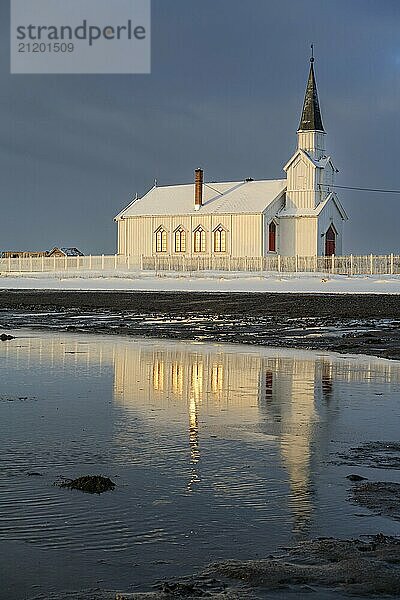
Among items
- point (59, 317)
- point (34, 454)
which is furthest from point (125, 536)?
point (59, 317)

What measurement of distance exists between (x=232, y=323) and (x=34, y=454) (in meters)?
18.7

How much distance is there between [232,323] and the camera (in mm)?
26219

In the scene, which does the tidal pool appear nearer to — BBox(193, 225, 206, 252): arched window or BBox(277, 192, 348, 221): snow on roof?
BBox(277, 192, 348, 221): snow on roof

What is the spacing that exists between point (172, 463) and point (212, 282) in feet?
157

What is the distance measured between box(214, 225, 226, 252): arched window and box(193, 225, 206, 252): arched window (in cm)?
109

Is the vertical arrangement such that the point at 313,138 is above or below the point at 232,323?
above

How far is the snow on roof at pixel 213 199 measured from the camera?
71.0 metres

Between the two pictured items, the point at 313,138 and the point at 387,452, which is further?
the point at 313,138

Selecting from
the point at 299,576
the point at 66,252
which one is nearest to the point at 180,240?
the point at 66,252

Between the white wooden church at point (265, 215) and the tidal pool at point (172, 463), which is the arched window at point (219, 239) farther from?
the tidal pool at point (172, 463)

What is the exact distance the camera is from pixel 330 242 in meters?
71.2

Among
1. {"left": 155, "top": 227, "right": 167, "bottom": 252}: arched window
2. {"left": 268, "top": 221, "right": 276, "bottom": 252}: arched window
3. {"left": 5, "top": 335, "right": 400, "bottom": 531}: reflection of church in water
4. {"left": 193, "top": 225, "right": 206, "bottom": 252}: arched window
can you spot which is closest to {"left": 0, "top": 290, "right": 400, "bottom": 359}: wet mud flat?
{"left": 5, "top": 335, "right": 400, "bottom": 531}: reflection of church in water

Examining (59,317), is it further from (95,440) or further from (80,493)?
(80,493)

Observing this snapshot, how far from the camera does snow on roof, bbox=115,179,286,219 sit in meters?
71.0
